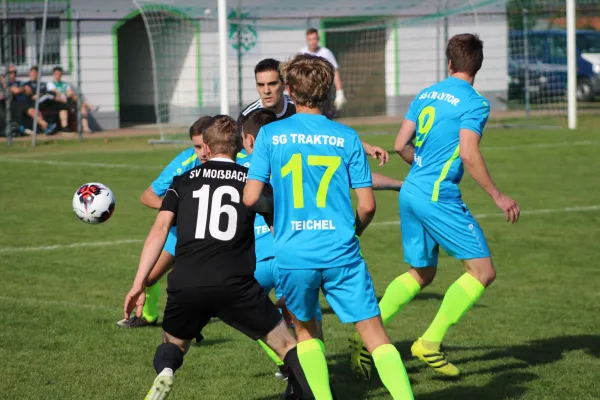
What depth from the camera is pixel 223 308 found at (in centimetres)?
534

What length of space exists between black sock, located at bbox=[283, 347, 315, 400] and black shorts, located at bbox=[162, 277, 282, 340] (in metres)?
0.17

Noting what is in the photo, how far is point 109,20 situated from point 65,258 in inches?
711

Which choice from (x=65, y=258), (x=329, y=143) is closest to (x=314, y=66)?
(x=329, y=143)

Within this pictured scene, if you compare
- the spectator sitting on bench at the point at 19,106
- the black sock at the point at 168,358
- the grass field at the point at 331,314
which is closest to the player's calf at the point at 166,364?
the black sock at the point at 168,358

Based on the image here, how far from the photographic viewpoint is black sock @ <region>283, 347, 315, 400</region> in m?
5.34

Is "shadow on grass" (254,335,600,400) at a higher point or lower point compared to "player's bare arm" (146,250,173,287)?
lower

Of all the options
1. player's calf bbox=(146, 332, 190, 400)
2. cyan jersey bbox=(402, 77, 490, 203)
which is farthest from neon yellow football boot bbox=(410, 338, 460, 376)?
player's calf bbox=(146, 332, 190, 400)

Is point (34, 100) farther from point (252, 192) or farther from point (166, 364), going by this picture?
point (252, 192)

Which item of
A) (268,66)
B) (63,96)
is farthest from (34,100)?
(268,66)

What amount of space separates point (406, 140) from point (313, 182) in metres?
1.82

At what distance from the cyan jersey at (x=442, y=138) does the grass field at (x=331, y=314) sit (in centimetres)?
120

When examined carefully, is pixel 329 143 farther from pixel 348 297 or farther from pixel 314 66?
pixel 348 297

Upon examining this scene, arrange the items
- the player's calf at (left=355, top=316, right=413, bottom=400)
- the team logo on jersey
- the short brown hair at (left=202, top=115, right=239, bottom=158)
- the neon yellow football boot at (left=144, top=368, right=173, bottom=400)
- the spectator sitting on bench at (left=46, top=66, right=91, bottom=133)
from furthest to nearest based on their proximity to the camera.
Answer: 1. the team logo on jersey
2. the spectator sitting on bench at (left=46, top=66, right=91, bottom=133)
3. the short brown hair at (left=202, top=115, right=239, bottom=158)
4. the neon yellow football boot at (left=144, top=368, right=173, bottom=400)
5. the player's calf at (left=355, top=316, right=413, bottom=400)

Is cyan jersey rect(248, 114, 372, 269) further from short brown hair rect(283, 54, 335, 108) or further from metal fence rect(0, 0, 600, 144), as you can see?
metal fence rect(0, 0, 600, 144)
